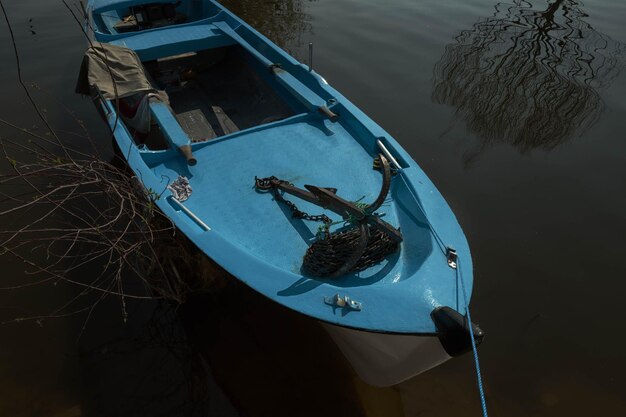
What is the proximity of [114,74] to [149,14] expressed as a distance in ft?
13.6

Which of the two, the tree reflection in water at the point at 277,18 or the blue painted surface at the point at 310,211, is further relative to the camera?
the tree reflection in water at the point at 277,18

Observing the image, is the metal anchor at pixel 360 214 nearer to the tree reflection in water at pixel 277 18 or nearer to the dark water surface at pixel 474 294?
the dark water surface at pixel 474 294

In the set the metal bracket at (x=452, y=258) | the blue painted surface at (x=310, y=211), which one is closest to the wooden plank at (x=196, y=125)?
the blue painted surface at (x=310, y=211)

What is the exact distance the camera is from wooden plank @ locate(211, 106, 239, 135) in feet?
22.9

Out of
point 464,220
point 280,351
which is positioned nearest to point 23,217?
point 280,351

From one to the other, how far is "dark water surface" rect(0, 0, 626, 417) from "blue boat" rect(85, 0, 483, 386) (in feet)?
4.00

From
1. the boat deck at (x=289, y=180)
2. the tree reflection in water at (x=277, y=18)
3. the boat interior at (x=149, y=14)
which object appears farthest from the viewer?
the tree reflection in water at (x=277, y=18)

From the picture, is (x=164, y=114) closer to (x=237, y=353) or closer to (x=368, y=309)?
(x=237, y=353)

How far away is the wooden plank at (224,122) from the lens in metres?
6.98

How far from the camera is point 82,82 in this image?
6238 millimetres

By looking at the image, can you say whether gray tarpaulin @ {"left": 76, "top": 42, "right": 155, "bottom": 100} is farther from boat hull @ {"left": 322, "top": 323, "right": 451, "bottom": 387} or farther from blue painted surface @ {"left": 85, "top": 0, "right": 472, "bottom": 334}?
boat hull @ {"left": 322, "top": 323, "right": 451, "bottom": 387}

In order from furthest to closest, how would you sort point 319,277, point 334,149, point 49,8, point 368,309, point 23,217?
point 49,8
point 23,217
point 334,149
point 319,277
point 368,309

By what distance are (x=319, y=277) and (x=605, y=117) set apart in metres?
7.57

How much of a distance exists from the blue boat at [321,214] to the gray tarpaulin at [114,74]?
0.29 feet
